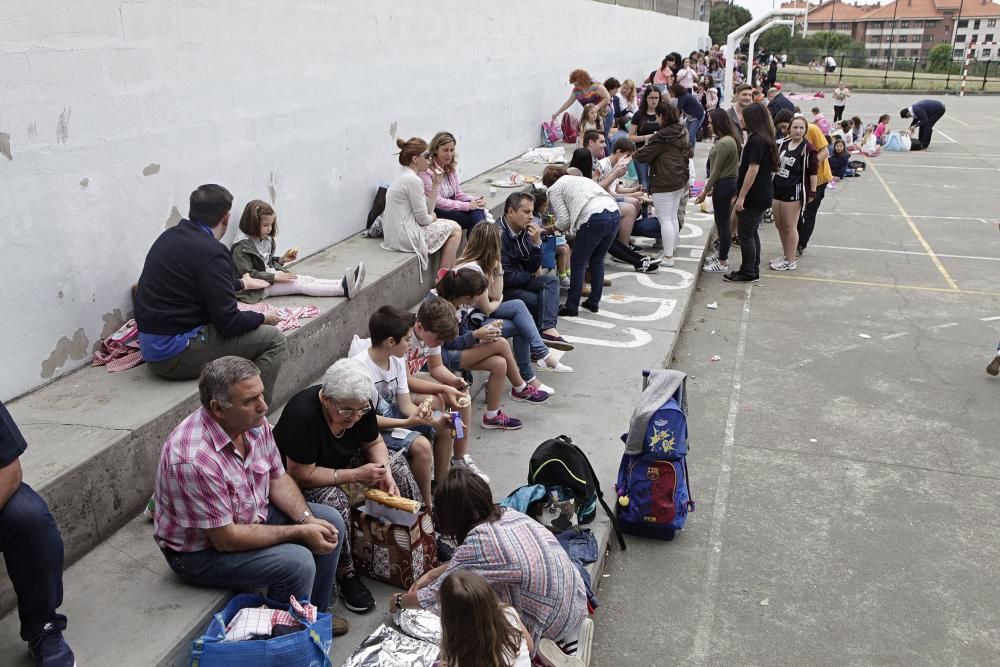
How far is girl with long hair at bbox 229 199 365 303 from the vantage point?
6.00 m

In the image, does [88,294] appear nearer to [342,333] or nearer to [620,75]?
[342,333]

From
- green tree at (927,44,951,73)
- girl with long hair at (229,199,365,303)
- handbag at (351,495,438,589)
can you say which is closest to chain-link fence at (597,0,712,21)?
girl with long hair at (229,199,365,303)

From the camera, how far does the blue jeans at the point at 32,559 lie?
2.92m

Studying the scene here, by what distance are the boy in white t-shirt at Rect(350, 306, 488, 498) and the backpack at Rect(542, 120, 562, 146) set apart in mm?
10278

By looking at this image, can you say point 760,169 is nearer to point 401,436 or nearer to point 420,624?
point 401,436

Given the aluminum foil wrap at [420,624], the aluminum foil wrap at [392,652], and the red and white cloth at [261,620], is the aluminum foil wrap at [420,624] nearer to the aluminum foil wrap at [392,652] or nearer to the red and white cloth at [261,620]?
the aluminum foil wrap at [392,652]

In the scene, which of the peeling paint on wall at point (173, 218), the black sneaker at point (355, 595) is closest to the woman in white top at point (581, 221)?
the peeling paint on wall at point (173, 218)

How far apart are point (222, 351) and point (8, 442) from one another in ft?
5.81

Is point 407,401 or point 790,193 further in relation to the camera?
point 790,193

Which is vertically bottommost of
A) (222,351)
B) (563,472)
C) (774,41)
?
(563,472)

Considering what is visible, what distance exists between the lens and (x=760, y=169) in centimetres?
916

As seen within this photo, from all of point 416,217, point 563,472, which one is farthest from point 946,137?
point 563,472

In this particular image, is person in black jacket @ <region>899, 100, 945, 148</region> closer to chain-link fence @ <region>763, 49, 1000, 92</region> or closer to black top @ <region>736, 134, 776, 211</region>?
black top @ <region>736, 134, 776, 211</region>

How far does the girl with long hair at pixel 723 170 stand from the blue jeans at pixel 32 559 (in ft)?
26.4
